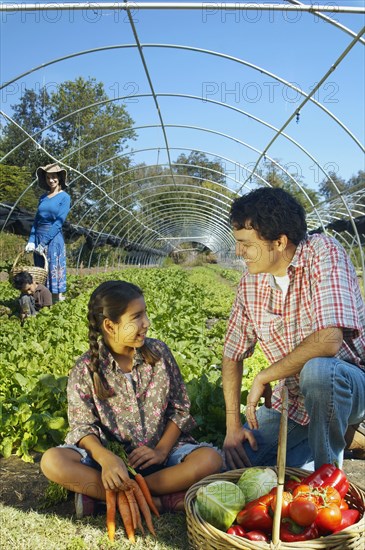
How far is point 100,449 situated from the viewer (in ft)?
8.36

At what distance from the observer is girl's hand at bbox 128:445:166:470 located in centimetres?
267

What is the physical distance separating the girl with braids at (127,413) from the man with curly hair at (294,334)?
10.5 inches

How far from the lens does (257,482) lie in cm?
233

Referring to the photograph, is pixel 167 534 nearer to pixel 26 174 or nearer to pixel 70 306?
pixel 70 306

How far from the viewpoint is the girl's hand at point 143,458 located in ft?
8.75

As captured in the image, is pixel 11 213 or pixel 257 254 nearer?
pixel 257 254

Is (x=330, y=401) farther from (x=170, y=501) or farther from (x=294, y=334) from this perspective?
(x=170, y=501)

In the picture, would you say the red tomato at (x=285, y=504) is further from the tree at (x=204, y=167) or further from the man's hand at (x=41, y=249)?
the tree at (x=204, y=167)

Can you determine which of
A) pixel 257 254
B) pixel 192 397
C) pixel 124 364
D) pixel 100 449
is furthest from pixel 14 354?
pixel 257 254

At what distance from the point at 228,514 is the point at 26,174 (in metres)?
21.4

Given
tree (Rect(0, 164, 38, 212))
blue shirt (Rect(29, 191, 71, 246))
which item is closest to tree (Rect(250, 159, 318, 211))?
blue shirt (Rect(29, 191, 71, 246))

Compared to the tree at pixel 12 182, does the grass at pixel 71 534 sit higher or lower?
lower

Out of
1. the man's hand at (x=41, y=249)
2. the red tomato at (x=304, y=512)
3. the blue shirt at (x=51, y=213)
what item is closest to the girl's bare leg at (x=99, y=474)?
the red tomato at (x=304, y=512)

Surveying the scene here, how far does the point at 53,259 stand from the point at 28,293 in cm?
76
